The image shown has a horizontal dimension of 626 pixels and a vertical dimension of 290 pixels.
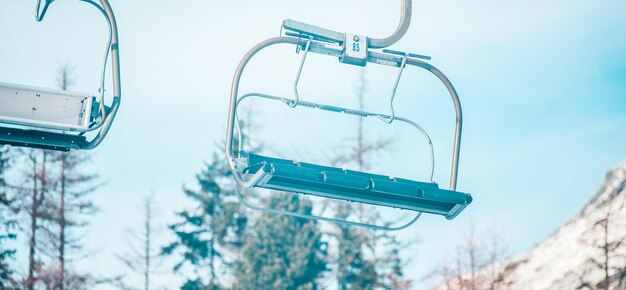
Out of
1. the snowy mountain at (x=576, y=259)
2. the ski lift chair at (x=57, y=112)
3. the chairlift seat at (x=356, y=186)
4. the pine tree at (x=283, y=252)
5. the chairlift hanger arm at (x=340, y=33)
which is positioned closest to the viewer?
the ski lift chair at (x=57, y=112)

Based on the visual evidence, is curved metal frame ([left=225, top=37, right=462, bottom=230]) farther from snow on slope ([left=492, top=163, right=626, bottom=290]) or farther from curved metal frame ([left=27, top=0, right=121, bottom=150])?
snow on slope ([left=492, top=163, right=626, bottom=290])

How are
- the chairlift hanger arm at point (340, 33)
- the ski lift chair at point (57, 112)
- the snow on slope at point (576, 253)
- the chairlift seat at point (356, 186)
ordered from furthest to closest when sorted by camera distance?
the snow on slope at point (576, 253) < the chairlift hanger arm at point (340, 33) < the chairlift seat at point (356, 186) < the ski lift chair at point (57, 112)

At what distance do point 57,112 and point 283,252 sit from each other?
30.7 meters

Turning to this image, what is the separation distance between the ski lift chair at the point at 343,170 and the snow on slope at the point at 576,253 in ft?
64.9

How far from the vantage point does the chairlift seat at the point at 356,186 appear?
4.93m

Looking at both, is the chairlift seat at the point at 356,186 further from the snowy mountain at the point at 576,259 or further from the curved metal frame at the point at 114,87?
the snowy mountain at the point at 576,259

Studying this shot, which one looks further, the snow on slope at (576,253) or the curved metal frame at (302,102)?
the snow on slope at (576,253)

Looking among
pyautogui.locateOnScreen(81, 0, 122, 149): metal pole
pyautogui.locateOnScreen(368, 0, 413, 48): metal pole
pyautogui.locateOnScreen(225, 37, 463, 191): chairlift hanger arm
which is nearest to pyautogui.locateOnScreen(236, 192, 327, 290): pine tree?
pyautogui.locateOnScreen(225, 37, 463, 191): chairlift hanger arm

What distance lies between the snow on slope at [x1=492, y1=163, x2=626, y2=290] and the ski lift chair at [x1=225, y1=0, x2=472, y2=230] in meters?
19.8

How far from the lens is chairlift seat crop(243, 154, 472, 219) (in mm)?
4934

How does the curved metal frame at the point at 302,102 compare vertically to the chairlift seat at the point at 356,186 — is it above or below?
above

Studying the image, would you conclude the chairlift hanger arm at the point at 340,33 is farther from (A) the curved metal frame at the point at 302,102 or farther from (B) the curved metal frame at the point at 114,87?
(B) the curved metal frame at the point at 114,87

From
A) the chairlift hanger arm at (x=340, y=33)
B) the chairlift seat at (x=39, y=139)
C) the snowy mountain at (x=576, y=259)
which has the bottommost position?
the chairlift seat at (x=39, y=139)

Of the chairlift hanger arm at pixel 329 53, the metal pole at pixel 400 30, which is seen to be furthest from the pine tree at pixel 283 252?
the metal pole at pixel 400 30
